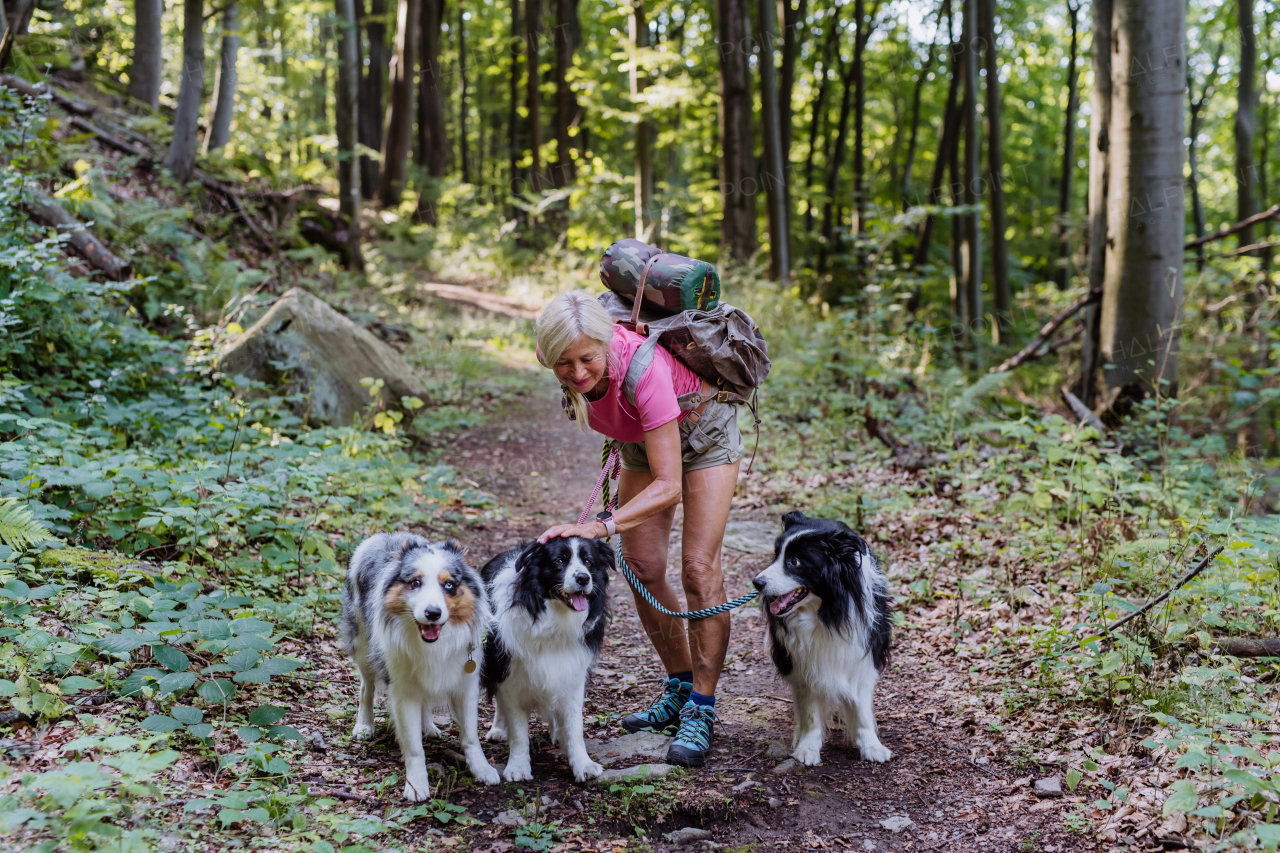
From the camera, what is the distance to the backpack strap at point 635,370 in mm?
3594

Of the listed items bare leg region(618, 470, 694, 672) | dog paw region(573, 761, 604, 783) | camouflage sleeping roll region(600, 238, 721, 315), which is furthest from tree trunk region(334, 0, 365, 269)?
dog paw region(573, 761, 604, 783)

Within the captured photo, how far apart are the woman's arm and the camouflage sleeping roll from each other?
662 mm

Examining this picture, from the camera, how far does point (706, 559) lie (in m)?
3.93

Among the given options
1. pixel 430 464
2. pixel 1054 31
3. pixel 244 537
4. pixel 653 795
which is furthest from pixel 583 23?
pixel 653 795

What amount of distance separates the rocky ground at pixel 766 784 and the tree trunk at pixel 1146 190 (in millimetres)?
4434

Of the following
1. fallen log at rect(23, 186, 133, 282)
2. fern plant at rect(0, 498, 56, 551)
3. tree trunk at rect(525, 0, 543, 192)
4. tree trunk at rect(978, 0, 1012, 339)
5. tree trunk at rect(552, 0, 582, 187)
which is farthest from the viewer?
tree trunk at rect(552, 0, 582, 187)

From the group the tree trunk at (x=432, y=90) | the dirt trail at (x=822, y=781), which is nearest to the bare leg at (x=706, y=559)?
the dirt trail at (x=822, y=781)

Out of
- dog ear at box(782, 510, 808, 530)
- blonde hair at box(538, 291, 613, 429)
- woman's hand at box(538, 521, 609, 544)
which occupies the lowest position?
dog ear at box(782, 510, 808, 530)

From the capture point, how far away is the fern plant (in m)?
3.73

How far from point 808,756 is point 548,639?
1425 millimetres

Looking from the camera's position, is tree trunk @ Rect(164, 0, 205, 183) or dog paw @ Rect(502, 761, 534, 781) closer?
dog paw @ Rect(502, 761, 534, 781)

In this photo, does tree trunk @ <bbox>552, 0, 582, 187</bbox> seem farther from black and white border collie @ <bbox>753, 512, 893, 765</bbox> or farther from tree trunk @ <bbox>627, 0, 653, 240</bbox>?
black and white border collie @ <bbox>753, 512, 893, 765</bbox>

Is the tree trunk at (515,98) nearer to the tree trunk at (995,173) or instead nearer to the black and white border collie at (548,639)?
the tree trunk at (995,173)

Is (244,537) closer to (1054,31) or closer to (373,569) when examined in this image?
(373,569)
